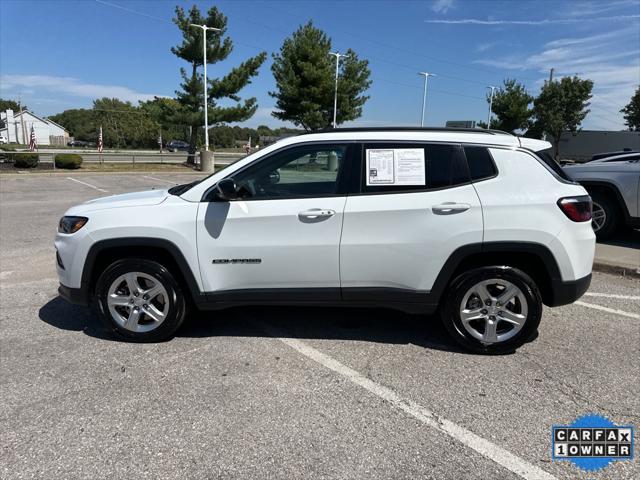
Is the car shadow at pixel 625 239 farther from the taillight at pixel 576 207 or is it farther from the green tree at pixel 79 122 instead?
the green tree at pixel 79 122

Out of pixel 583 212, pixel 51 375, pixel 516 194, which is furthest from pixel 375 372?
pixel 51 375

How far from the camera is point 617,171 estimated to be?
7.33m

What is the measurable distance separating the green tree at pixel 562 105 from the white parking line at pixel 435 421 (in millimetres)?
44650

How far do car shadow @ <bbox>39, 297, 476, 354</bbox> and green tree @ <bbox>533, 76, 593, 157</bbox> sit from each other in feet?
143

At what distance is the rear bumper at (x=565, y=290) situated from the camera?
360 centimetres

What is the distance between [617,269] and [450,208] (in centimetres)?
392

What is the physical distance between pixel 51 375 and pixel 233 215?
68.8 inches

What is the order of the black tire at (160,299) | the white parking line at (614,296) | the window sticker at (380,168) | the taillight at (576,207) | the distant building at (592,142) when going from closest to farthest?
the taillight at (576,207) → the window sticker at (380,168) → the black tire at (160,299) → the white parking line at (614,296) → the distant building at (592,142)

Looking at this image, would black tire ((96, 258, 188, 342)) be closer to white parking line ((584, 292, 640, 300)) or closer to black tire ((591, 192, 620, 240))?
white parking line ((584, 292, 640, 300))

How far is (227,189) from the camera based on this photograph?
3520 millimetres

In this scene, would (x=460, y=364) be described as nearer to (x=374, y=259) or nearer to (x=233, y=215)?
(x=374, y=259)

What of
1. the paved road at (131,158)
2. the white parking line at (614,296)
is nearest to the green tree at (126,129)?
the paved road at (131,158)

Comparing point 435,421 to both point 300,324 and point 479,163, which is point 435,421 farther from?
point 479,163

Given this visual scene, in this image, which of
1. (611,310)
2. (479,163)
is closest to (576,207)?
(479,163)
